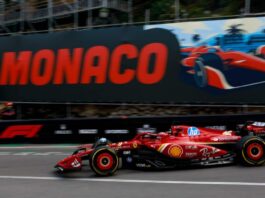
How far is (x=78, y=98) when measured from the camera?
52.3 feet

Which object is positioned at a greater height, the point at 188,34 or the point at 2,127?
the point at 188,34

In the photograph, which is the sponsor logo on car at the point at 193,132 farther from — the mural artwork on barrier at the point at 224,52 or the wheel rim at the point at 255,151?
the mural artwork on barrier at the point at 224,52

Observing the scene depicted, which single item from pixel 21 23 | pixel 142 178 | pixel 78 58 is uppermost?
pixel 21 23

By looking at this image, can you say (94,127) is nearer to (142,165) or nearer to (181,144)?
(142,165)

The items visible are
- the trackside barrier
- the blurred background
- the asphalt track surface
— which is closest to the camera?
the asphalt track surface

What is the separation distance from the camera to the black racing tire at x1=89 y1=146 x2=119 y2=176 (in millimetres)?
8828

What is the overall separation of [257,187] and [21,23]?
17.4 metres

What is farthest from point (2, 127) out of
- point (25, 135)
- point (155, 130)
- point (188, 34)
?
point (188, 34)

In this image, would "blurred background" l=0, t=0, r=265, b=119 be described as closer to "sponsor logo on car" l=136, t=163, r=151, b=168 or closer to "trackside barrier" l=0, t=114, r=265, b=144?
"trackside barrier" l=0, t=114, r=265, b=144

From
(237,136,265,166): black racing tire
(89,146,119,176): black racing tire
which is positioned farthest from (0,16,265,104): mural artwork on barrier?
(89,146,119,176): black racing tire

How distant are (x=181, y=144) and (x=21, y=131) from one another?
24.0ft

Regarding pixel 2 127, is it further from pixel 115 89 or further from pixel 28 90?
pixel 115 89

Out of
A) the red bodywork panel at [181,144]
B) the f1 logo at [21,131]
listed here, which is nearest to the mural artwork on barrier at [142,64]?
the f1 logo at [21,131]

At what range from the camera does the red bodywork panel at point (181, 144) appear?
8.83 m
